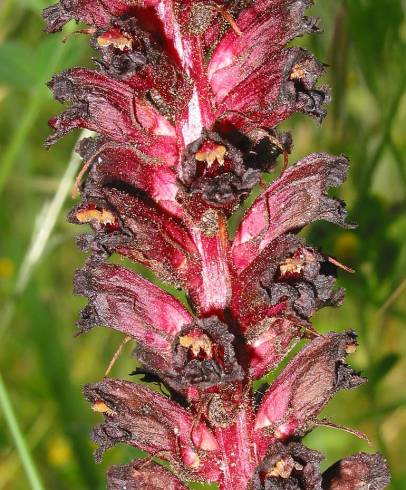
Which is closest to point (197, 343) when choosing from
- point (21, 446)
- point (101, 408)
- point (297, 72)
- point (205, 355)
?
point (205, 355)

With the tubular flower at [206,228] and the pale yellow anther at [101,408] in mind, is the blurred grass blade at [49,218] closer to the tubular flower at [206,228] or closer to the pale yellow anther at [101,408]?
the tubular flower at [206,228]

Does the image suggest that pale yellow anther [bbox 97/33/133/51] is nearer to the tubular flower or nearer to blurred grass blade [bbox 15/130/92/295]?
the tubular flower

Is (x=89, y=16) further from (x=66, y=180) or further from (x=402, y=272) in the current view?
(x=402, y=272)

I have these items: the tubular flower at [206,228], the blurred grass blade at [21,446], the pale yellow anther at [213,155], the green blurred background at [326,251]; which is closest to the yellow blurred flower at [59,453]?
the green blurred background at [326,251]

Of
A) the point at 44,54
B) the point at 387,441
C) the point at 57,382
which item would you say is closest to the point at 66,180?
the point at 44,54

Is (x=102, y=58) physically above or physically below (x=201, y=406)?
above

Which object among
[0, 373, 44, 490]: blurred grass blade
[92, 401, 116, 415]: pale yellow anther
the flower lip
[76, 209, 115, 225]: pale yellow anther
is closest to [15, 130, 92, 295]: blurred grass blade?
[0, 373, 44, 490]: blurred grass blade
